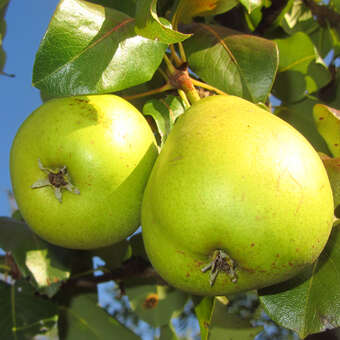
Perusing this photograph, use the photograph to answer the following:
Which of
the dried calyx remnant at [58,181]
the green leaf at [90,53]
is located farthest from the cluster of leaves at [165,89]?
the dried calyx remnant at [58,181]

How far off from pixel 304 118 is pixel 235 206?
33.7 inches

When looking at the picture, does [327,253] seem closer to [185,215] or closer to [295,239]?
[295,239]

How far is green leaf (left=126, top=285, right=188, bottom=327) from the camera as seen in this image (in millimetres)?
1606

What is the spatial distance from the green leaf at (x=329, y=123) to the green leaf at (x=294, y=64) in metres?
0.41

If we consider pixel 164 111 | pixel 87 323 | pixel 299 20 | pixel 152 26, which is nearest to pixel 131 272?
pixel 87 323

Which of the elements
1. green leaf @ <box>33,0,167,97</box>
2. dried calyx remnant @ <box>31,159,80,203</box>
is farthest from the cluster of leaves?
dried calyx remnant @ <box>31,159,80,203</box>

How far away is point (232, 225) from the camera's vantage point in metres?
0.65

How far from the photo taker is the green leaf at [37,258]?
119cm

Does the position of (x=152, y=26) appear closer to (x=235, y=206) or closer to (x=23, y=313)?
(x=235, y=206)

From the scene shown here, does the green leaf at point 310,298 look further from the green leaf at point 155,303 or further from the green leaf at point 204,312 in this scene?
the green leaf at point 155,303

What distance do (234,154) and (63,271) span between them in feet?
2.47

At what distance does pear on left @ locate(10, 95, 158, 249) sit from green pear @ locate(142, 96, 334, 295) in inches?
2.7

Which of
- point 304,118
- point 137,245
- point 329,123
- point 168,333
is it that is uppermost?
point 329,123

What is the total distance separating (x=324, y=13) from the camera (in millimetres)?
1526
